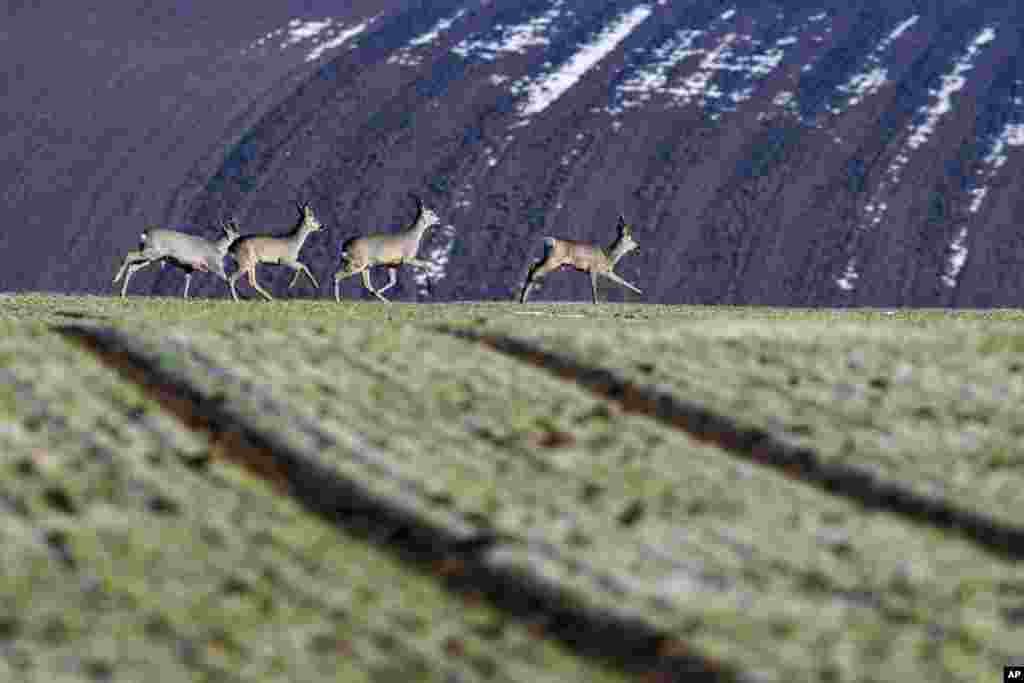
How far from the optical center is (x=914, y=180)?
53.5m

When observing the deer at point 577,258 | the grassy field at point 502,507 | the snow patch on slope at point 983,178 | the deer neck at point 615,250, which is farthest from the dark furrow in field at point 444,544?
the snow patch on slope at point 983,178

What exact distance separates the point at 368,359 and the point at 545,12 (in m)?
47.7

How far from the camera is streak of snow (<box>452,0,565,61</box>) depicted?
6047cm

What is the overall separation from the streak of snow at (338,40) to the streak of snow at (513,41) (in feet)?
9.65

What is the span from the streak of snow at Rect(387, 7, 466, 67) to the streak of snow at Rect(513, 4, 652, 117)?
305cm

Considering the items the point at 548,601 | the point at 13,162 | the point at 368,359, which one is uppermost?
the point at 548,601

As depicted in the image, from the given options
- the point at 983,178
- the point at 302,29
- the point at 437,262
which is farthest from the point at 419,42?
the point at 983,178

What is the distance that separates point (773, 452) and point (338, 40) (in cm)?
4624

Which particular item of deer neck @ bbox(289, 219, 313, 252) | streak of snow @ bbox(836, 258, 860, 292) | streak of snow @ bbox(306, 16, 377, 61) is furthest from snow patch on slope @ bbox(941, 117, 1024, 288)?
streak of snow @ bbox(306, 16, 377, 61)

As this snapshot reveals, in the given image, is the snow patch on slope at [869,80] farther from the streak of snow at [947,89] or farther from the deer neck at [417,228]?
the deer neck at [417,228]

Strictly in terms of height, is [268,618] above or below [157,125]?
above

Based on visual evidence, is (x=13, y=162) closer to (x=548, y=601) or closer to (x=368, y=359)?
(x=368, y=359)

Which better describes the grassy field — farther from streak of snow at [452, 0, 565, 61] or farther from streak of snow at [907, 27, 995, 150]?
streak of snow at [452, 0, 565, 61]

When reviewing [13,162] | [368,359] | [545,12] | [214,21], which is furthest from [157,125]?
[368,359]
